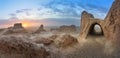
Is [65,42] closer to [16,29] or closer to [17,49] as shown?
[17,49]

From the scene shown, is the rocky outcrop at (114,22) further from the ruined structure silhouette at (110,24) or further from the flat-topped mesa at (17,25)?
the flat-topped mesa at (17,25)

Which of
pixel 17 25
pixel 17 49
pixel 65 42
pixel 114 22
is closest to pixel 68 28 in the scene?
pixel 17 25

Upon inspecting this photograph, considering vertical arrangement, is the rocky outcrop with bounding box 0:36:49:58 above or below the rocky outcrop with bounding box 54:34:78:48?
above

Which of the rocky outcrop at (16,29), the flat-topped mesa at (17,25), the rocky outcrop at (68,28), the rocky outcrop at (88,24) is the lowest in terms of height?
the rocky outcrop at (68,28)

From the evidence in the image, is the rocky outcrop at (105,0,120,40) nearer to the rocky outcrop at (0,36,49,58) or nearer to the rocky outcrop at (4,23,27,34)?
Answer: the rocky outcrop at (0,36,49,58)

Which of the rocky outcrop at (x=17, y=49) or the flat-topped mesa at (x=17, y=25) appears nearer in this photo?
the rocky outcrop at (x=17, y=49)

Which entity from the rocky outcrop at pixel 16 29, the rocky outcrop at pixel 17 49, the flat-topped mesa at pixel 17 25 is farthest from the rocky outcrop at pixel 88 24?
the flat-topped mesa at pixel 17 25

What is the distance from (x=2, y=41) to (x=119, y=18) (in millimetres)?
17630

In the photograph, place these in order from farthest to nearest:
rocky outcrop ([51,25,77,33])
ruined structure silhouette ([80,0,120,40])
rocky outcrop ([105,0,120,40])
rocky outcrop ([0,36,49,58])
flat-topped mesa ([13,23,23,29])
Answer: rocky outcrop ([51,25,77,33]) < flat-topped mesa ([13,23,23,29]) < ruined structure silhouette ([80,0,120,40]) < rocky outcrop ([105,0,120,40]) < rocky outcrop ([0,36,49,58])

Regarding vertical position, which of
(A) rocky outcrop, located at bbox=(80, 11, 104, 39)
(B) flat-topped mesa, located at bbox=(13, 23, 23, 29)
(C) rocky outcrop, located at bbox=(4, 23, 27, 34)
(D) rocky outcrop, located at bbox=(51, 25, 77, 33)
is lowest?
(D) rocky outcrop, located at bbox=(51, 25, 77, 33)

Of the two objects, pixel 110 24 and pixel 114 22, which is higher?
pixel 114 22

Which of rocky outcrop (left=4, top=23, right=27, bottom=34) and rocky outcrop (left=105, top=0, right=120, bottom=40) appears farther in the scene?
rocky outcrop (left=4, top=23, right=27, bottom=34)

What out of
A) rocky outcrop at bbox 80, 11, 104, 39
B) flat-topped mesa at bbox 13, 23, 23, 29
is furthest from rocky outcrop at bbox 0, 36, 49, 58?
flat-topped mesa at bbox 13, 23, 23, 29

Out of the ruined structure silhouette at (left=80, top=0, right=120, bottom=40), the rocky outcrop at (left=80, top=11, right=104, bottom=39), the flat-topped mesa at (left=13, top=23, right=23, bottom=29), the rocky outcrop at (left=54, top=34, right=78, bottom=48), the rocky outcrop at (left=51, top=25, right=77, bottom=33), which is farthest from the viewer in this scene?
the rocky outcrop at (left=51, top=25, right=77, bottom=33)
